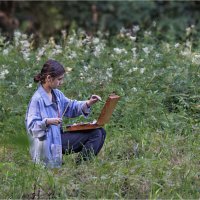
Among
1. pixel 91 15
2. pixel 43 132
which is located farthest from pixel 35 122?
pixel 91 15

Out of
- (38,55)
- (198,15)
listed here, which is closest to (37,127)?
(38,55)

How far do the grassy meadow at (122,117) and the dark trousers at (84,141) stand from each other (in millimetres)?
103

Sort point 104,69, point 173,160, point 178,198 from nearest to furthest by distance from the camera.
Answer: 1. point 178,198
2. point 173,160
3. point 104,69

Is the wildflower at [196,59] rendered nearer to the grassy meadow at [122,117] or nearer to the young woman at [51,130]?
the grassy meadow at [122,117]

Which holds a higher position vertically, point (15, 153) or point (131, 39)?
point (131, 39)

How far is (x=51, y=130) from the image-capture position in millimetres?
6348

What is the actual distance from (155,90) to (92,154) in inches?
84.0

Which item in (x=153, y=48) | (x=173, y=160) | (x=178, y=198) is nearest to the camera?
(x=178, y=198)

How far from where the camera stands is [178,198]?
5.84 metres

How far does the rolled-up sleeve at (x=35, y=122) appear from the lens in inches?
246

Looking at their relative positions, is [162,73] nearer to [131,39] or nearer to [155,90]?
[155,90]

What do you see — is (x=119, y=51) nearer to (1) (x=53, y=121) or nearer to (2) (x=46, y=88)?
(2) (x=46, y=88)

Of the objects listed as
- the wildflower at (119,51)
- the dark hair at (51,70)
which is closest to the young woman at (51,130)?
the dark hair at (51,70)

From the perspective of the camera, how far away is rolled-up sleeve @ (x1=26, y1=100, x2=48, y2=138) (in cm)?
625
